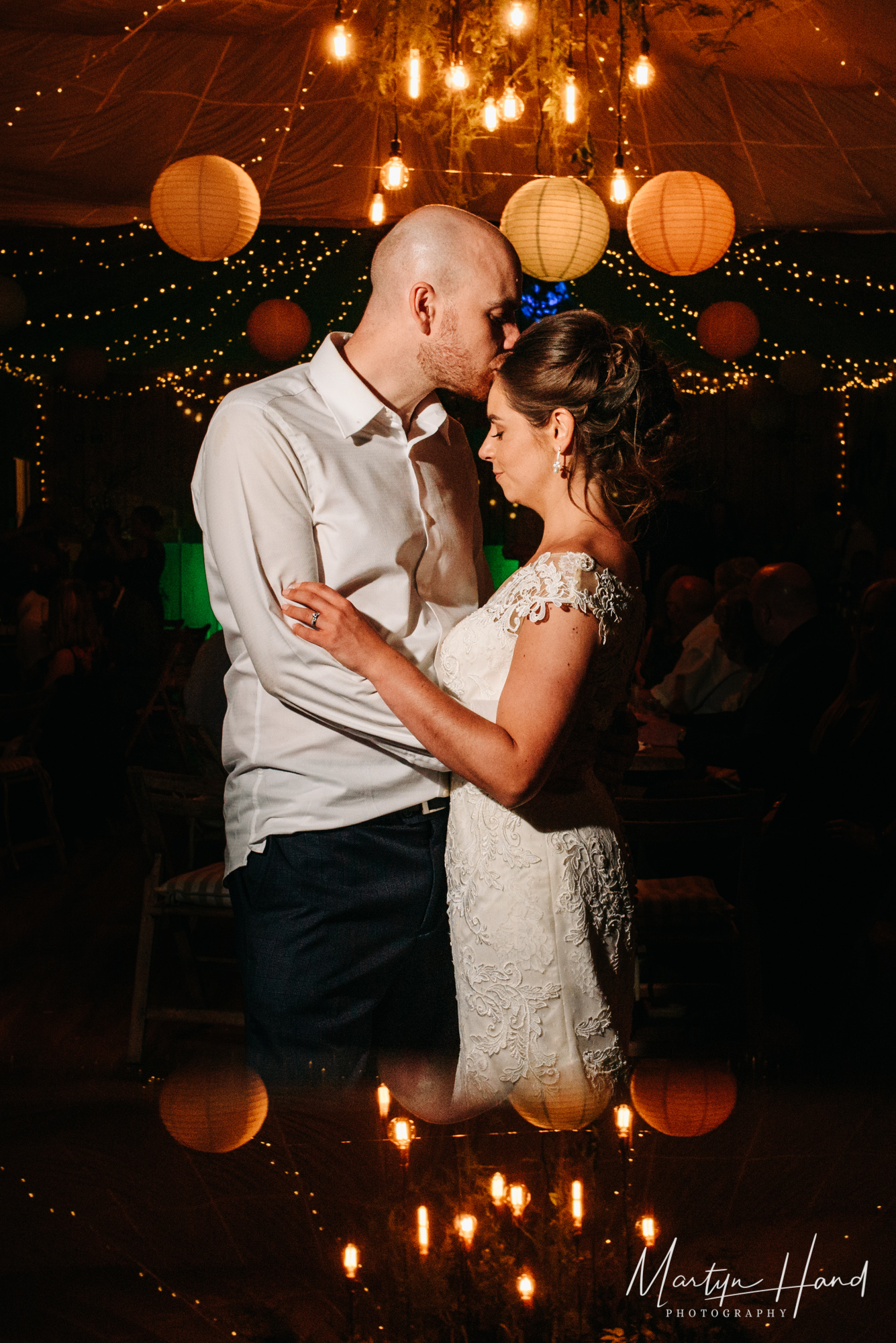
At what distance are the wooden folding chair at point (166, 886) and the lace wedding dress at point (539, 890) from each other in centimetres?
159

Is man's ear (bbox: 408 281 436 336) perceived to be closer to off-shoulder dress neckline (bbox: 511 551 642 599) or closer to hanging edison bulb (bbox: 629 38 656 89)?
off-shoulder dress neckline (bbox: 511 551 642 599)

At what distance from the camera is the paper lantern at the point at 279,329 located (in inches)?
267

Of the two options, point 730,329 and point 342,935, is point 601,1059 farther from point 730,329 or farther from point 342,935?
point 730,329

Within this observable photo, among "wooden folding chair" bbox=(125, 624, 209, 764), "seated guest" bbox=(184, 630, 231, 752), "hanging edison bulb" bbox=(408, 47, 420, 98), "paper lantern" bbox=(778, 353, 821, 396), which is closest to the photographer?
"seated guest" bbox=(184, 630, 231, 752)

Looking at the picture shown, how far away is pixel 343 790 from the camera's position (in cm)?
160

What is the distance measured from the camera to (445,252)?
5.48ft

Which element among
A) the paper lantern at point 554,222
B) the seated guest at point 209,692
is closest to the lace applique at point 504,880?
the seated guest at point 209,692

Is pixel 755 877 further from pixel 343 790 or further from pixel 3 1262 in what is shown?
pixel 3 1262

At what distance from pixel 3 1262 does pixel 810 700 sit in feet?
10.1

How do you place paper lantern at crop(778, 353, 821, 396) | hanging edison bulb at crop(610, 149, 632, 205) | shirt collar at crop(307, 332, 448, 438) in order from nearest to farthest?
shirt collar at crop(307, 332, 448, 438) < hanging edison bulb at crop(610, 149, 632, 205) < paper lantern at crop(778, 353, 821, 396)

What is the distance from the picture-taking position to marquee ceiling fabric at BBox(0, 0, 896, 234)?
16.4 feet

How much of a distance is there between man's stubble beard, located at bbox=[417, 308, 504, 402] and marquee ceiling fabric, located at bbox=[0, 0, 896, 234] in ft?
12.6

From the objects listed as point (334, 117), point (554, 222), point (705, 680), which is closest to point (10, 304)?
point (334, 117)

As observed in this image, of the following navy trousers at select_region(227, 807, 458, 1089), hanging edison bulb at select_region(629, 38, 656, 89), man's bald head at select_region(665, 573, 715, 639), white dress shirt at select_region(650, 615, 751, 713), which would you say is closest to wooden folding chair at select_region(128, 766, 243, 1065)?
navy trousers at select_region(227, 807, 458, 1089)
